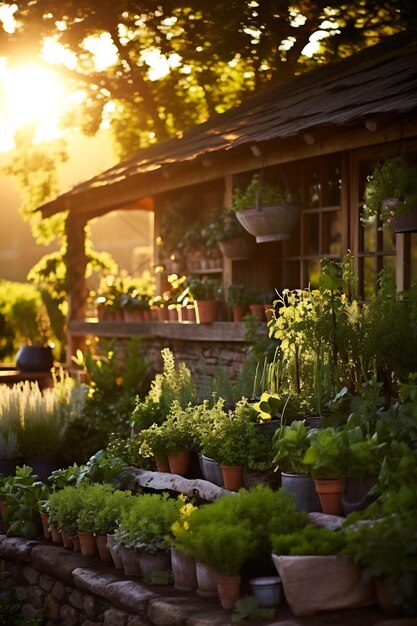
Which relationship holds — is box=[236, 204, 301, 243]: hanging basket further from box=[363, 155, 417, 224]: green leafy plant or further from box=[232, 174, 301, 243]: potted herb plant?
box=[363, 155, 417, 224]: green leafy plant

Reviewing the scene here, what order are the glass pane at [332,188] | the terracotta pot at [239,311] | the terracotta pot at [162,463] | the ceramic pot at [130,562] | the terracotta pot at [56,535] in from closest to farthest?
the ceramic pot at [130,562] → the terracotta pot at [56,535] → the terracotta pot at [162,463] → the glass pane at [332,188] → the terracotta pot at [239,311]

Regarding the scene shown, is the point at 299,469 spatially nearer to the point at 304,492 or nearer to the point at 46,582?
the point at 304,492

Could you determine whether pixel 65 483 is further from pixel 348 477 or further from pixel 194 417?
pixel 348 477

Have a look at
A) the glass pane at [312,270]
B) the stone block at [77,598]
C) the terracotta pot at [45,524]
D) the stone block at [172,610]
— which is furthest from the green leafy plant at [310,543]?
the glass pane at [312,270]

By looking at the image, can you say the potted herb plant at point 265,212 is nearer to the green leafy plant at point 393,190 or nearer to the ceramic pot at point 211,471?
the green leafy plant at point 393,190

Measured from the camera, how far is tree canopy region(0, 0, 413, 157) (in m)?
17.7

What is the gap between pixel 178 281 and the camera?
12.8 m

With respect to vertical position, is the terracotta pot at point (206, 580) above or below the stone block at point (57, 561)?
above

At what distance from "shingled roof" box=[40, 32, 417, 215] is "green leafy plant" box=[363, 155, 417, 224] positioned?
46 centimetres

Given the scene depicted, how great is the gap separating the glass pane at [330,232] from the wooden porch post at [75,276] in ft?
17.6

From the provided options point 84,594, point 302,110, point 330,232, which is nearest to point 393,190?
point 302,110

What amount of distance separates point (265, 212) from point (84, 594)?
4.91 meters

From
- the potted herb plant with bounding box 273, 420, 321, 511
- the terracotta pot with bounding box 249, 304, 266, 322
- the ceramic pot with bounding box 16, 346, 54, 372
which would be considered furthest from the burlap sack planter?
the ceramic pot with bounding box 16, 346, 54, 372

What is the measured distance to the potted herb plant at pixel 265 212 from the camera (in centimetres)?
1045
